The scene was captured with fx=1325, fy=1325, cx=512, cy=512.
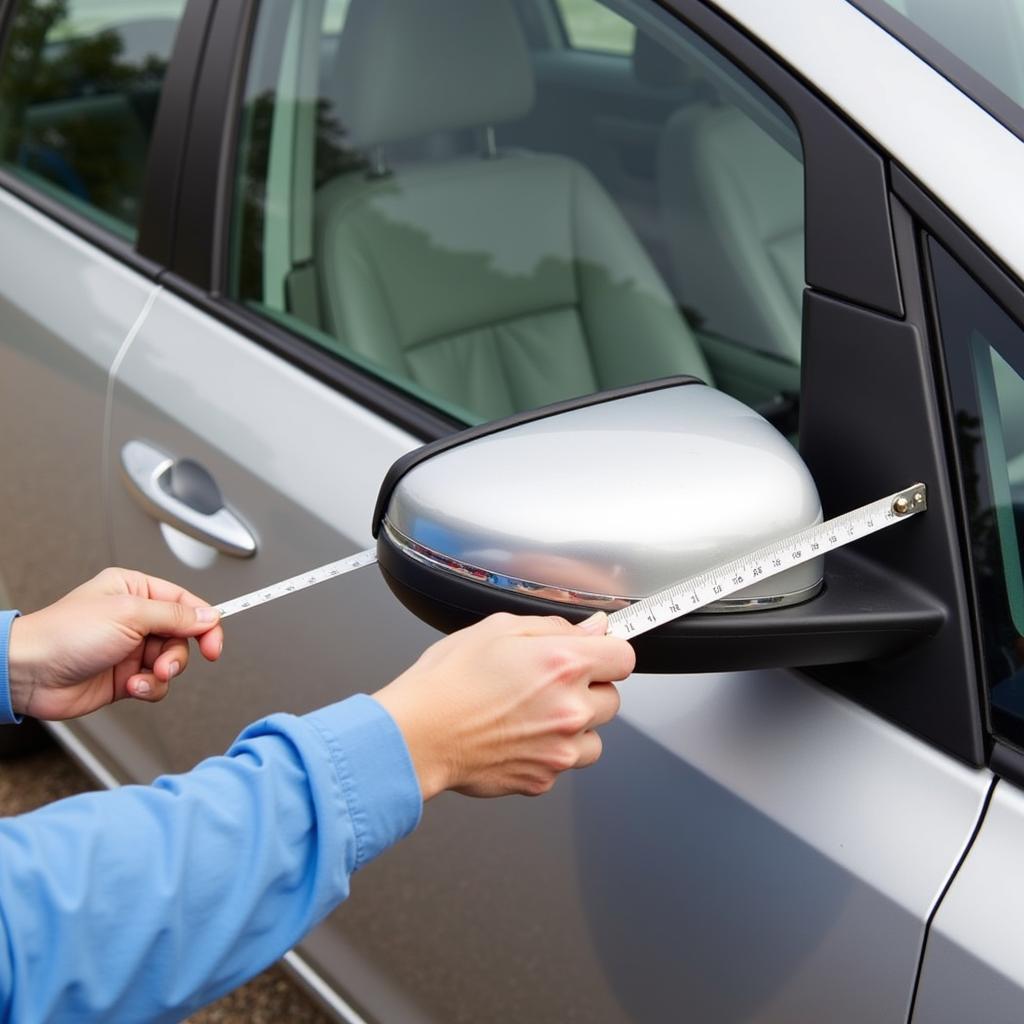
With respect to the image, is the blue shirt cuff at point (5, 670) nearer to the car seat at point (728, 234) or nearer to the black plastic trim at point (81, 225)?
the black plastic trim at point (81, 225)

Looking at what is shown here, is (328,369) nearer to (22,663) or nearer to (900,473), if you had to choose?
(22,663)

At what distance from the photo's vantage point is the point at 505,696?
0.98 meters

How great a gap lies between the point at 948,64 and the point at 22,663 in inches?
38.9

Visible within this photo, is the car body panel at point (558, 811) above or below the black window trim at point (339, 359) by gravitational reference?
below

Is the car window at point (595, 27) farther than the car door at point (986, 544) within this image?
Yes

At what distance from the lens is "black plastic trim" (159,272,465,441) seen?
4.96ft

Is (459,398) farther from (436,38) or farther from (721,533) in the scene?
(721,533)

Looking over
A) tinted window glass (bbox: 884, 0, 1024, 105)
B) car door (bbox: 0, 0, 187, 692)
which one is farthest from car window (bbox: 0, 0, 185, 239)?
tinted window glass (bbox: 884, 0, 1024, 105)

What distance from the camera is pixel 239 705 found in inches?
66.6

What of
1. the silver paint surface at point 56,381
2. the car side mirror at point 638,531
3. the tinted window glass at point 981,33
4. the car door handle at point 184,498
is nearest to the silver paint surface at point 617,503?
the car side mirror at point 638,531

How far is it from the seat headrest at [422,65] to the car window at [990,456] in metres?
0.98

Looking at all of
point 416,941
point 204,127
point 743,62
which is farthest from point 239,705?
point 743,62

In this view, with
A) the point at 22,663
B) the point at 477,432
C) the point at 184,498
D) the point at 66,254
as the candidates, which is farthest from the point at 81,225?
the point at 477,432

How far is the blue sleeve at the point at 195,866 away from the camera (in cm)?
82
